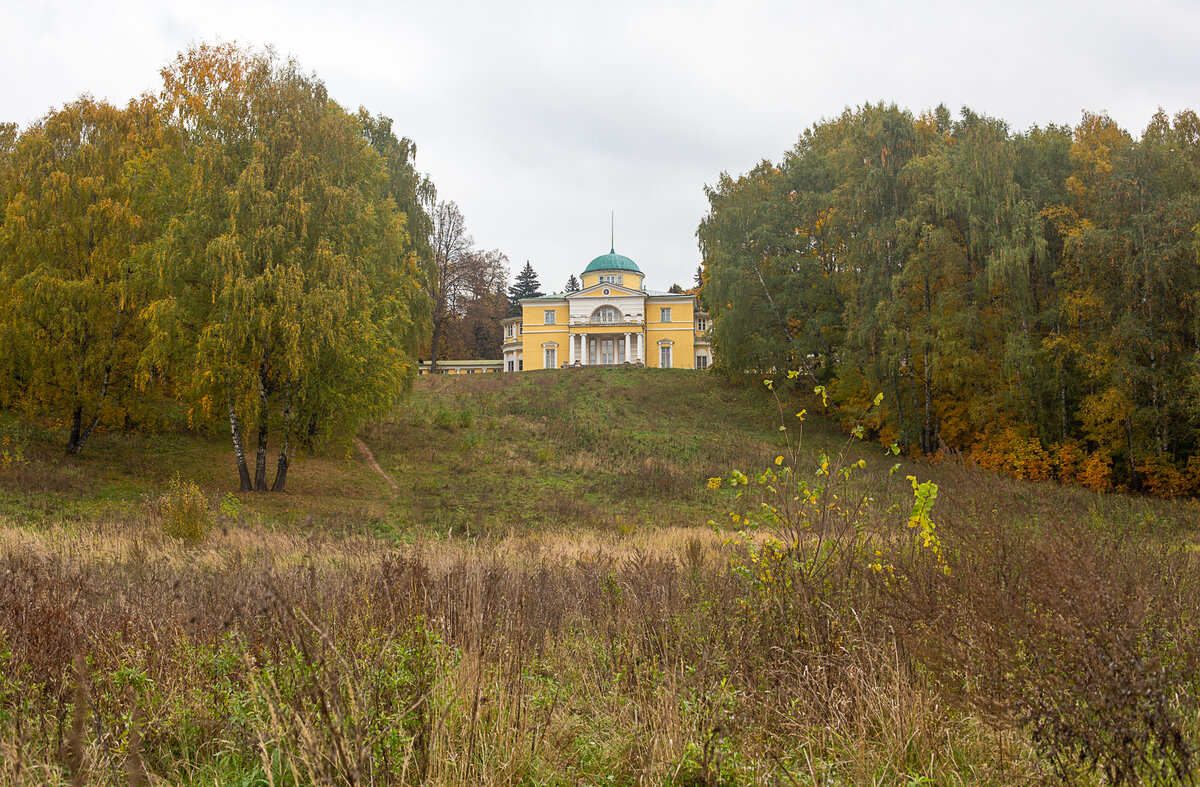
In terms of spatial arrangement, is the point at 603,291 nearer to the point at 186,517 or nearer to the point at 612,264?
the point at 612,264

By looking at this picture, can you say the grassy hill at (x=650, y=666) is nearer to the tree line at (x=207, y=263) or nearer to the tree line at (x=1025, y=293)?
the tree line at (x=207, y=263)

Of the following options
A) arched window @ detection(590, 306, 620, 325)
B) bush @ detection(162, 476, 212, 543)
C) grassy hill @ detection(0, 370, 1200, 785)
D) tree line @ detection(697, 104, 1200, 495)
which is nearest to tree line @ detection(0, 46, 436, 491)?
bush @ detection(162, 476, 212, 543)

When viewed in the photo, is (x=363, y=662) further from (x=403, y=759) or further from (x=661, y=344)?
(x=661, y=344)

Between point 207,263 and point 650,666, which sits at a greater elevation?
point 207,263

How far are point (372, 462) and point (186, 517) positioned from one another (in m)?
11.1

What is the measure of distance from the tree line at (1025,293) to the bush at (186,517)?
14.5m

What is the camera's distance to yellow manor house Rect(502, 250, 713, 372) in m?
58.5

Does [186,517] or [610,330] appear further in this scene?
[610,330]

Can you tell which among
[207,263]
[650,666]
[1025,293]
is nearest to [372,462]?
[207,263]

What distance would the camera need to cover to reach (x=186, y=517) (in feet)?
37.1

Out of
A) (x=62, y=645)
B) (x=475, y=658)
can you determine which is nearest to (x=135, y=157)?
(x=62, y=645)

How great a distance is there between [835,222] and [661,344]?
3272 centimetres

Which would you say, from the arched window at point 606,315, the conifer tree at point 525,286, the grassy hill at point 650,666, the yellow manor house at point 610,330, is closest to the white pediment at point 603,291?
the yellow manor house at point 610,330

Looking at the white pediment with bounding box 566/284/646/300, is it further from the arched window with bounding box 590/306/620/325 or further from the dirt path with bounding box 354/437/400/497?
the dirt path with bounding box 354/437/400/497
